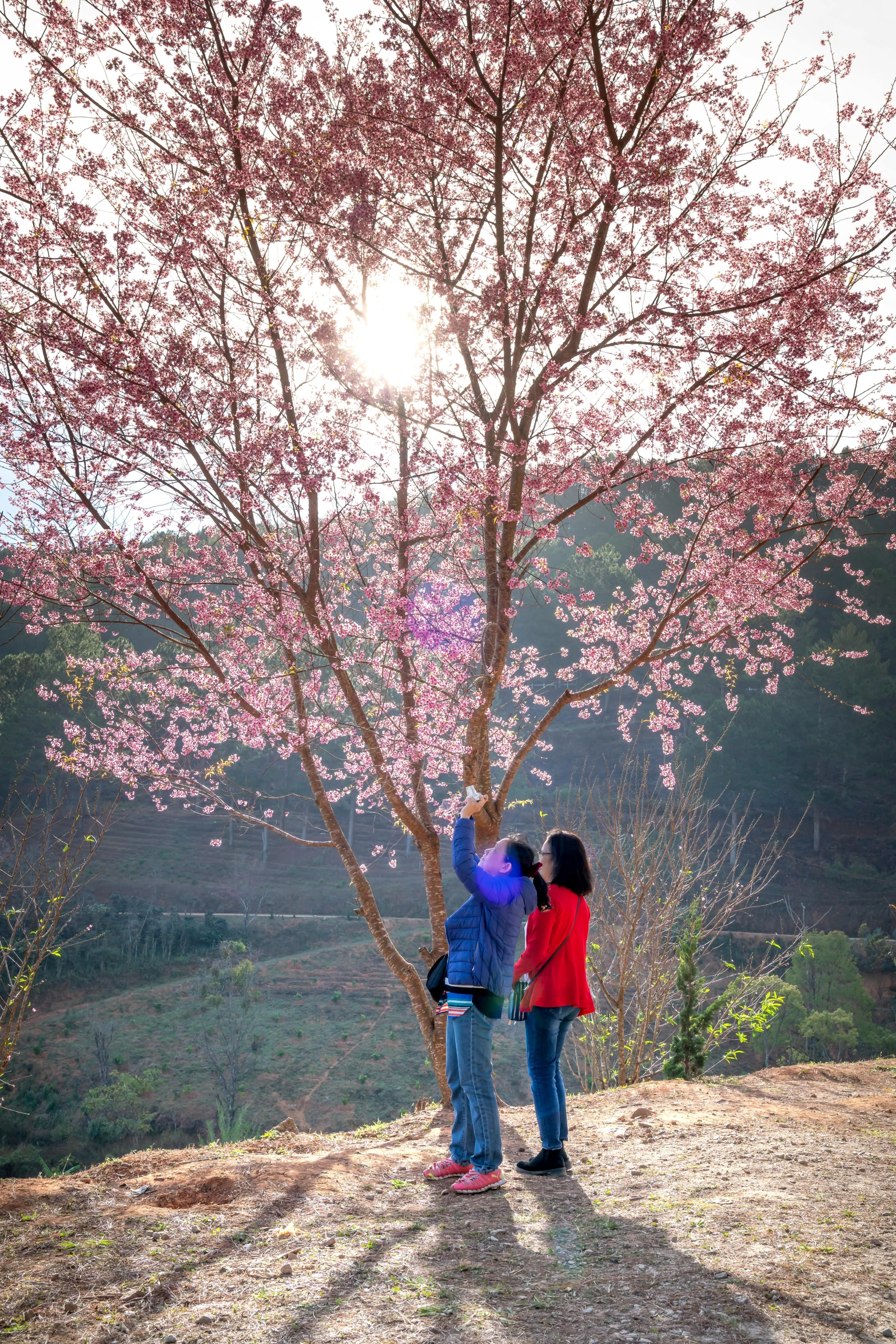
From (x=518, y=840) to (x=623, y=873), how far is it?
15.2 feet

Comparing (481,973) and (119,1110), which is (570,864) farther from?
(119,1110)

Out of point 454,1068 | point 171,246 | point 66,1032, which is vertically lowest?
point 66,1032

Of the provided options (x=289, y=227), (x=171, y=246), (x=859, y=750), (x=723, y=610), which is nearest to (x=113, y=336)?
(x=171, y=246)

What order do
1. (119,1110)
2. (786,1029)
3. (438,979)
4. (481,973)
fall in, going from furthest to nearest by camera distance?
(119,1110)
(786,1029)
(438,979)
(481,973)

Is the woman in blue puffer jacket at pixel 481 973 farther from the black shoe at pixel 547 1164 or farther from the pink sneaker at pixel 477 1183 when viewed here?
the black shoe at pixel 547 1164

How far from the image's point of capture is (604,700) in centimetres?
3547

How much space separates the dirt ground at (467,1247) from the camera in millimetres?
1951

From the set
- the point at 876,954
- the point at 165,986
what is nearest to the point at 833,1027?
the point at 876,954

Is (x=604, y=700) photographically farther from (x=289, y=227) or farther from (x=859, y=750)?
(x=289, y=227)

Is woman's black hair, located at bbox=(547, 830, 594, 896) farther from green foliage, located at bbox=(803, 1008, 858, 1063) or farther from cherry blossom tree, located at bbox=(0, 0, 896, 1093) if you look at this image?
green foliage, located at bbox=(803, 1008, 858, 1063)

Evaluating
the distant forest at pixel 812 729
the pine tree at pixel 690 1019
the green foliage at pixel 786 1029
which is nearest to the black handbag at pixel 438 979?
the pine tree at pixel 690 1019

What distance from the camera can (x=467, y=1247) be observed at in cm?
251

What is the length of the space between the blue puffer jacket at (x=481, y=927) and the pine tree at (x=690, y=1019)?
480cm

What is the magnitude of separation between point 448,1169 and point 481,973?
2.96 ft
